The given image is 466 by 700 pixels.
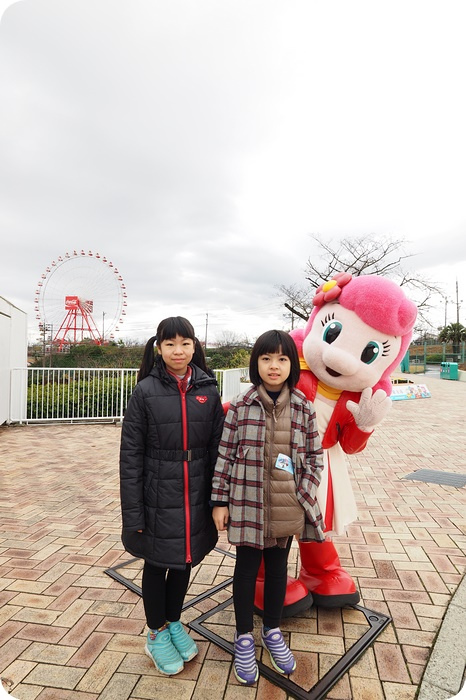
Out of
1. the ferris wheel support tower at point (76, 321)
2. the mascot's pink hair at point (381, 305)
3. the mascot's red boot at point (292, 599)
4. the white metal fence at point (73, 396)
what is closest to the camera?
the mascot's pink hair at point (381, 305)

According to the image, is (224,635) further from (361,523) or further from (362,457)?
(362,457)

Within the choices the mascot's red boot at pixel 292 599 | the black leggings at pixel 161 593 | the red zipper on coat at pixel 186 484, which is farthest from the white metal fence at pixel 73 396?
the red zipper on coat at pixel 186 484

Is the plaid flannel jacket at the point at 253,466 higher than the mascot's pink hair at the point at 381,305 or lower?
lower

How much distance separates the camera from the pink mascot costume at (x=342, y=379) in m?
2.10

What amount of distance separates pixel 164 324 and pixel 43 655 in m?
1.62

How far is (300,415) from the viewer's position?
1916 millimetres

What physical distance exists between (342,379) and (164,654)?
1471mm

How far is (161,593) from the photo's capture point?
6.32 feet

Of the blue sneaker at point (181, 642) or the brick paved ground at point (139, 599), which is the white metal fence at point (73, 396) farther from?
the blue sneaker at point (181, 642)

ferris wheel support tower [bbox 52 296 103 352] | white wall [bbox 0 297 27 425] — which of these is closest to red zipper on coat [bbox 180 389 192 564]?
white wall [bbox 0 297 27 425]

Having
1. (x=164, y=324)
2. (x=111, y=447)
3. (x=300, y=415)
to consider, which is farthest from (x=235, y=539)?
(x=111, y=447)

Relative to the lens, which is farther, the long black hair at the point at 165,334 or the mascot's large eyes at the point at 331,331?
the mascot's large eyes at the point at 331,331

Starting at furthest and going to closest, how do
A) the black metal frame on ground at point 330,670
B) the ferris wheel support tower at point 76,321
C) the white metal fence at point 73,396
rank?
the ferris wheel support tower at point 76,321
the white metal fence at point 73,396
the black metal frame on ground at point 330,670

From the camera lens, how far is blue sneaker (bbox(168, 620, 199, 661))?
1.97 meters
